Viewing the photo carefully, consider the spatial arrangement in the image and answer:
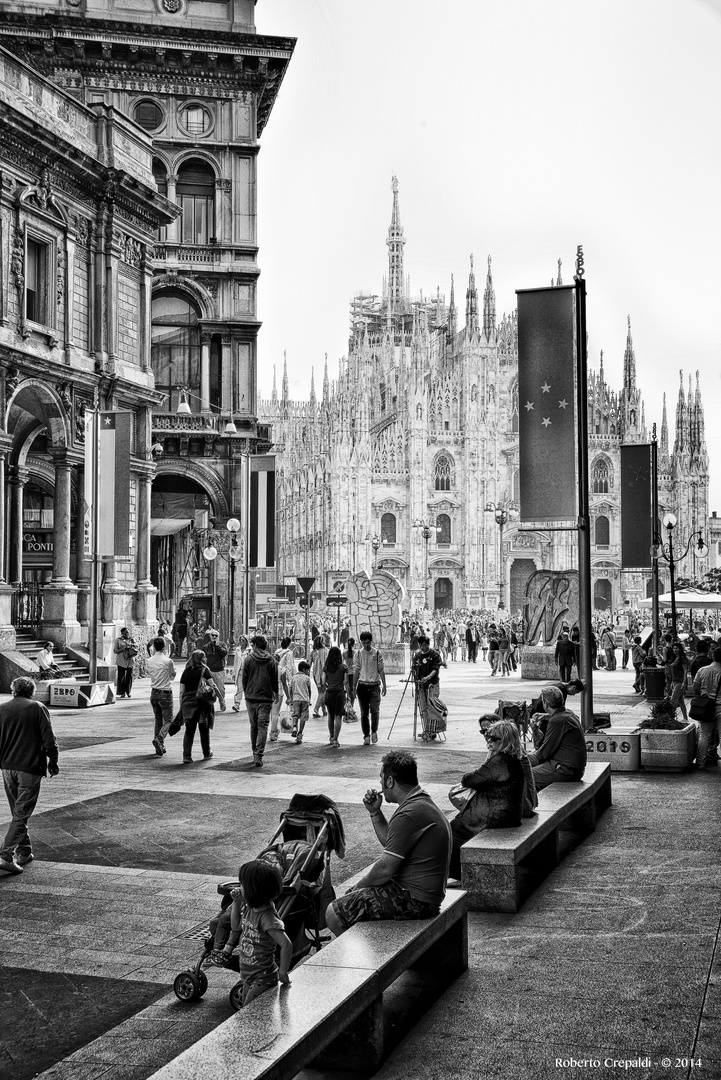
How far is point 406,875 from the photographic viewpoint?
5.55 metres

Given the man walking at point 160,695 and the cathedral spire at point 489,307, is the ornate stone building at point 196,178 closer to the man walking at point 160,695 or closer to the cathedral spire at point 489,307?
the man walking at point 160,695

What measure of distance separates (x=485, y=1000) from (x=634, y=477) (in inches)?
729

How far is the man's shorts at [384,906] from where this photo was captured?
548 cm

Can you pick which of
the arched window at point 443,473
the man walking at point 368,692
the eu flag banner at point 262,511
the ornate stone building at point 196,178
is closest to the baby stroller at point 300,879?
the man walking at point 368,692

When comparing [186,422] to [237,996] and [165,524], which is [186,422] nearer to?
[165,524]

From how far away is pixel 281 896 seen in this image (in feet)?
18.8

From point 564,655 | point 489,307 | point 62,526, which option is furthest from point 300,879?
point 489,307

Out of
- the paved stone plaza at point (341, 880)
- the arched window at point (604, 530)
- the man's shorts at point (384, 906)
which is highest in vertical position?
the arched window at point (604, 530)

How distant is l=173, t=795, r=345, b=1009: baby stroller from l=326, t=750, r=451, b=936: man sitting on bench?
0.67ft

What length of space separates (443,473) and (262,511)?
55658 mm

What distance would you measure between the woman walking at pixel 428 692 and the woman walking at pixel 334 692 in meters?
1.13

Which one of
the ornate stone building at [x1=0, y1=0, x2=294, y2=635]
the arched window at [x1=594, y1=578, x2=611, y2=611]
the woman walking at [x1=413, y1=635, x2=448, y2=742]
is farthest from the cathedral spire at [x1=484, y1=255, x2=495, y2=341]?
the woman walking at [x1=413, y1=635, x2=448, y2=742]

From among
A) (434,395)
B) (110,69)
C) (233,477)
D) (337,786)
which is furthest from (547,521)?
(434,395)

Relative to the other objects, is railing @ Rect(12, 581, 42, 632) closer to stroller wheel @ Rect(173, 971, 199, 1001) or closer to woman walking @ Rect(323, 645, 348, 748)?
woman walking @ Rect(323, 645, 348, 748)
